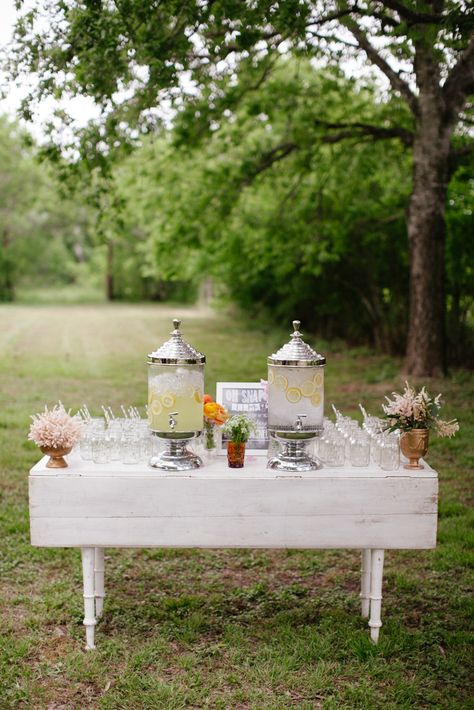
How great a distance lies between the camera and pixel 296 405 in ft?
11.3

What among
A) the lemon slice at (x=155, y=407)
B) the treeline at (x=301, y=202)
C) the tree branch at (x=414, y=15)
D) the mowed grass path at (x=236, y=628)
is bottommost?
the mowed grass path at (x=236, y=628)

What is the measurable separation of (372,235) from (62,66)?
7089 mm

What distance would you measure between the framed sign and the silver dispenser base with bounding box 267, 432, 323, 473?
227mm

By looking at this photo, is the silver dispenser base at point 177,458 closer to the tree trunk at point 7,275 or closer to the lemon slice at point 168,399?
the lemon slice at point 168,399

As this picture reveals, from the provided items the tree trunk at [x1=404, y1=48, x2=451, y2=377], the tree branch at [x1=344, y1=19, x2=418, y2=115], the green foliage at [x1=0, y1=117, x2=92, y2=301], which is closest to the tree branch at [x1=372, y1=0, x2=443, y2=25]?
the tree branch at [x1=344, y1=19, x2=418, y2=115]

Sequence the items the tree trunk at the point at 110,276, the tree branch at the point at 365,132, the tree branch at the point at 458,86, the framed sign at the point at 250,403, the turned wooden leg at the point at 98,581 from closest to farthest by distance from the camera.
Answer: the framed sign at the point at 250,403 → the turned wooden leg at the point at 98,581 → the tree branch at the point at 458,86 → the tree branch at the point at 365,132 → the tree trunk at the point at 110,276

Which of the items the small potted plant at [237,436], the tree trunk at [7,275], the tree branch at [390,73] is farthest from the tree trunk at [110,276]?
the small potted plant at [237,436]

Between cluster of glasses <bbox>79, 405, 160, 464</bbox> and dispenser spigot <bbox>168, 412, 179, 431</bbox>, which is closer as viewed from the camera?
dispenser spigot <bbox>168, 412, 179, 431</bbox>

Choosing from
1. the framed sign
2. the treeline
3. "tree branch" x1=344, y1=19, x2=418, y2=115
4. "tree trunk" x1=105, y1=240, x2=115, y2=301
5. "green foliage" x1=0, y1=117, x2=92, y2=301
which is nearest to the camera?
the framed sign

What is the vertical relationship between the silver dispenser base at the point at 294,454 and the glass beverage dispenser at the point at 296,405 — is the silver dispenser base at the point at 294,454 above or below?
below

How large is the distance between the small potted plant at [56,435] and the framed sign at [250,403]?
707 millimetres

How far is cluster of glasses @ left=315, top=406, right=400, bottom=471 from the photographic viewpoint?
346 cm

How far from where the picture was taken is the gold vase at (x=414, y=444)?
3.40 m

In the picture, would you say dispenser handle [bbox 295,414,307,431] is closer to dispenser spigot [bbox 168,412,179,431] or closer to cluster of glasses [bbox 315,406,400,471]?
cluster of glasses [bbox 315,406,400,471]
